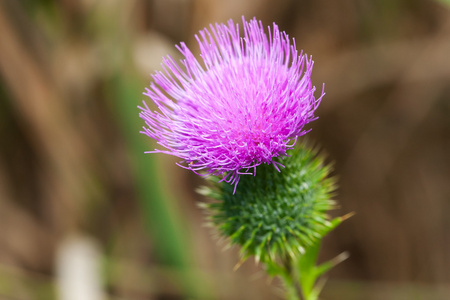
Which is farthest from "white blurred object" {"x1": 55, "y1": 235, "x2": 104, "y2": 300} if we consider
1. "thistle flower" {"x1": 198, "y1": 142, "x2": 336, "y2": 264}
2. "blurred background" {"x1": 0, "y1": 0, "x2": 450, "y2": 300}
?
"thistle flower" {"x1": 198, "y1": 142, "x2": 336, "y2": 264}

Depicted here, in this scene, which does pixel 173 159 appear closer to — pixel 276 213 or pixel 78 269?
pixel 78 269

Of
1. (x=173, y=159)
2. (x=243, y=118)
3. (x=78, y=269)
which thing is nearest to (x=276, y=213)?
(x=243, y=118)

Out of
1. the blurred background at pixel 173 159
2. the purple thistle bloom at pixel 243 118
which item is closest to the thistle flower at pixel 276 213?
the purple thistle bloom at pixel 243 118

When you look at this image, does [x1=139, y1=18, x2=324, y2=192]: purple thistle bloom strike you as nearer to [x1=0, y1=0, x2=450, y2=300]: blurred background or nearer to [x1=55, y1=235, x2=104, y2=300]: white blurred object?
[x1=0, y1=0, x2=450, y2=300]: blurred background

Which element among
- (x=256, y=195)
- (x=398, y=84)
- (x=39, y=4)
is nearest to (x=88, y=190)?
(x=39, y=4)

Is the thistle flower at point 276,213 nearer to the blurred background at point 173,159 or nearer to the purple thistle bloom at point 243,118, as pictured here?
the purple thistle bloom at point 243,118

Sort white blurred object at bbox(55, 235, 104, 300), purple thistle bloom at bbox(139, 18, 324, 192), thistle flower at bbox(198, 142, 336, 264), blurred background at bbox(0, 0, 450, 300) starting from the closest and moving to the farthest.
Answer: purple thistle bloom at bbox(139, 18, 324, 192) < thistle flower at bbox(198, 142, 336, 264) < white blurred object at bbox(55, 235, 104, 300) < blurred background at bbox(0, 0, 450, 300)

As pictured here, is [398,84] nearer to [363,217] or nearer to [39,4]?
[363,217]
